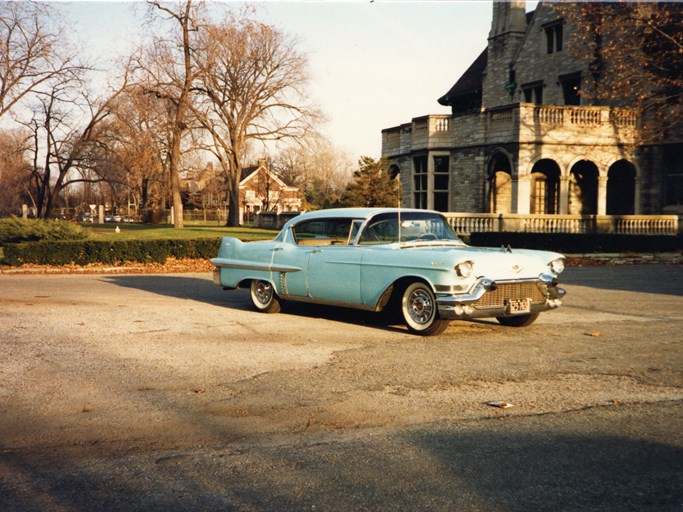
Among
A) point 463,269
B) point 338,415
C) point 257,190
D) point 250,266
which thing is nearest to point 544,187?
point 250,266

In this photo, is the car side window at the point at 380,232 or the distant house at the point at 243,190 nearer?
the car side window at the point at 380,232

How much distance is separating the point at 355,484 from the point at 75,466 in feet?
5.51

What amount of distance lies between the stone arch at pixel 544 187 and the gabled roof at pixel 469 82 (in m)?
9.17

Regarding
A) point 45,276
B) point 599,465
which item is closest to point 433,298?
point 599,465

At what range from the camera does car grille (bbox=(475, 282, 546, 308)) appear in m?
8.23

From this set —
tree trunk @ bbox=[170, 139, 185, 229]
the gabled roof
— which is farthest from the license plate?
tree trunk @ bbox=[170, 139, 185, 229]

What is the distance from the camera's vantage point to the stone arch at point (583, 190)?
31734 millimetres

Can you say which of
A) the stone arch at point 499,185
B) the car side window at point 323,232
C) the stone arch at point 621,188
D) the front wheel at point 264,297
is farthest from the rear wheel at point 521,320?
the stone arch at point 621,188

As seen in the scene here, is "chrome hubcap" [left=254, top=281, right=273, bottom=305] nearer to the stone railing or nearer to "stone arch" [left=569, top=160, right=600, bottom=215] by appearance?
the stone railing

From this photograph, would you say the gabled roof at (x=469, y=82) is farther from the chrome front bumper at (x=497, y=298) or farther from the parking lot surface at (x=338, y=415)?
the chrome front bumper at (x=497, y=298)

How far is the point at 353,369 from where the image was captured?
21.9ft

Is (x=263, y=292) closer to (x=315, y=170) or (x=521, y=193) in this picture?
(x=521, y=193)

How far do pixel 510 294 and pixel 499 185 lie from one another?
2428 cm

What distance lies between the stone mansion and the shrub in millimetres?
16708
